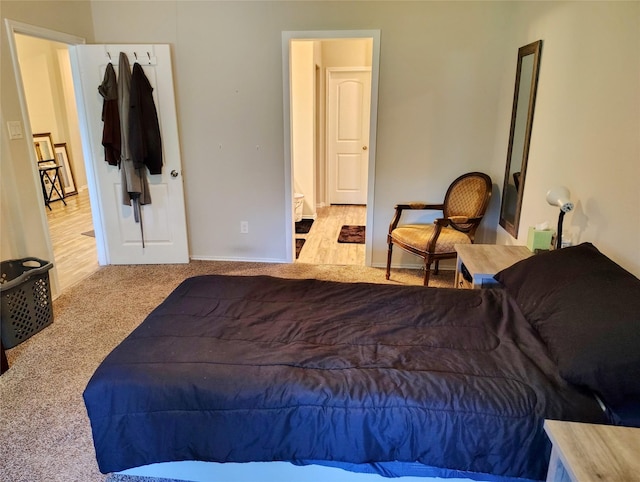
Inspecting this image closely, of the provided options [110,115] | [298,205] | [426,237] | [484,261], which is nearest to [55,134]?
[110,115]

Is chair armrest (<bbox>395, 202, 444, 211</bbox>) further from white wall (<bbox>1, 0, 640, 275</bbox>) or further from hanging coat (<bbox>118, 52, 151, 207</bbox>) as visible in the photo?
hanging coat (<bbox>118, 52, 151, 207</bbox>)

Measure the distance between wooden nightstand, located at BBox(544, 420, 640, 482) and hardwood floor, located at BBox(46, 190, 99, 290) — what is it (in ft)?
11.5

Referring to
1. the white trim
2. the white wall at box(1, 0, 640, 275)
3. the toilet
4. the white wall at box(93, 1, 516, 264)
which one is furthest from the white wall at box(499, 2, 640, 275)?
the toilet

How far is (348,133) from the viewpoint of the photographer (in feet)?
21.2

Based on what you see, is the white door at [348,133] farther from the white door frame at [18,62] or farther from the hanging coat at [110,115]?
the white door frame at [18,62]

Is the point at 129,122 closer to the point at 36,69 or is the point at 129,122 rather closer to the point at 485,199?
the point at 485,199

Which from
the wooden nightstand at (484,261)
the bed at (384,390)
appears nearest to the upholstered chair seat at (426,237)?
the wooden nightstand at (484,261)

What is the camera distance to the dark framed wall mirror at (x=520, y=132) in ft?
9.56

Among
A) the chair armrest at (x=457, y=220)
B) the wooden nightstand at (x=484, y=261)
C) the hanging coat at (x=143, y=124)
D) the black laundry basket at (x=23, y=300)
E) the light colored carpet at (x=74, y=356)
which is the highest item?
the hanging coat at (x=143, y=124)

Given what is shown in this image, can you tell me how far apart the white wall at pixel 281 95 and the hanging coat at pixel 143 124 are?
26 centimetres

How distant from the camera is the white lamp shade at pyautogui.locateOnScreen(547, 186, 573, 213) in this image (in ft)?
7.03

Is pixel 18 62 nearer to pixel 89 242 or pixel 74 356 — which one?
pixel 74 356

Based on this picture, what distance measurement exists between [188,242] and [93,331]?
4.75ft

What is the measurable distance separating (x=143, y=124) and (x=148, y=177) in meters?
0.49
